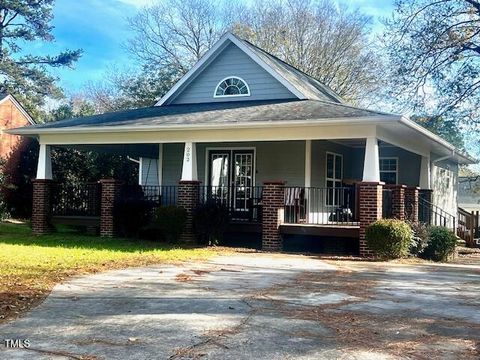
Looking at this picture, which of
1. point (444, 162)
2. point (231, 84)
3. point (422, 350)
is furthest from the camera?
point (444, 162)

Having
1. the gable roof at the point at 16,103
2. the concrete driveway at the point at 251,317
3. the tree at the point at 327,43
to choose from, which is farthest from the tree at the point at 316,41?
the concrete driveway at the point at 251,317

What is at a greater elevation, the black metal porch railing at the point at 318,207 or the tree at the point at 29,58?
the tree at the point at 29,58

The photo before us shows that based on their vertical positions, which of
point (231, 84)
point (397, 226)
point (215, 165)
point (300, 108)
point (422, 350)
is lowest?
point (422, 350)

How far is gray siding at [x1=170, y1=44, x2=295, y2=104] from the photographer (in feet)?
53.0

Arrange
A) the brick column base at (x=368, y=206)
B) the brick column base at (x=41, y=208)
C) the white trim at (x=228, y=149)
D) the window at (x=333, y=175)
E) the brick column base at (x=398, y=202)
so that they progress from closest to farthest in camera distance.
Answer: the brick column base at (x=368, y=206) < the brick column base at (x=398, y=202) < the brick column base at (x=41, y=208) < the white trim at (x=228, y=149) < the window at (x=333, y=175)

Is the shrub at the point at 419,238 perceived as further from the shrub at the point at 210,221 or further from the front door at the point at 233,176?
the front door at the point at 233,176

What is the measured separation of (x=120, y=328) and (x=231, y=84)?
41.5 feet

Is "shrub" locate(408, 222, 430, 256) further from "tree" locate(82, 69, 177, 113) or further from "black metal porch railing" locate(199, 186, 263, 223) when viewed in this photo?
"tree" locate(82, 69, 177, 113)

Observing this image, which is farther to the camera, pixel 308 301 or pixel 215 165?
pixel 215 165

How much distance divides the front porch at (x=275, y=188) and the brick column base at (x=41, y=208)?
59 millimetres

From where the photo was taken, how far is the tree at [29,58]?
100 feet

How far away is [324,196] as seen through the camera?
15.7 meters

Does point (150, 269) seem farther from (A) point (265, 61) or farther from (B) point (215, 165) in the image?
(A) point (265, 61)

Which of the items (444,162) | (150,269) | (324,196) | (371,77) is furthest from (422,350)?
(371,77)
